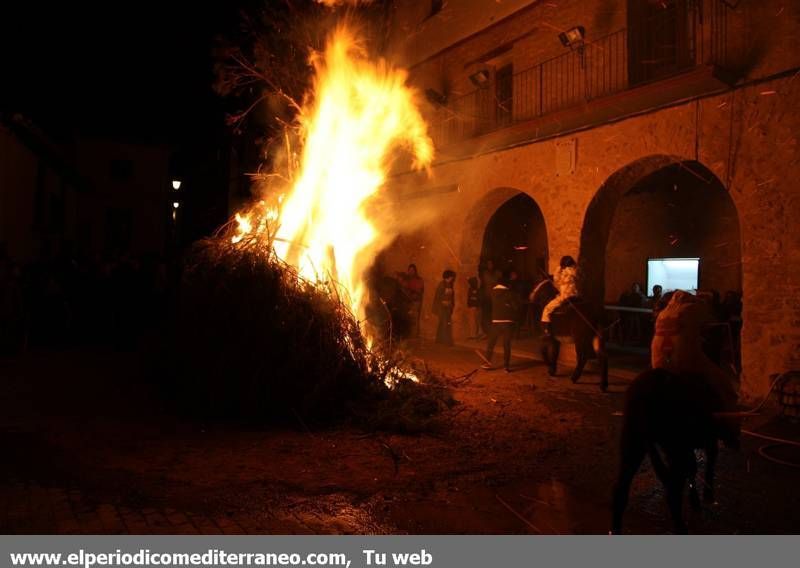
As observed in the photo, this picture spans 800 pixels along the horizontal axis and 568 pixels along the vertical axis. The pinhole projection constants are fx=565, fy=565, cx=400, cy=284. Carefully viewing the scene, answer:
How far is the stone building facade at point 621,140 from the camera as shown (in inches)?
324

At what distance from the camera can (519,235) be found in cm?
1825

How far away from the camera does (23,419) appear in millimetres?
6543

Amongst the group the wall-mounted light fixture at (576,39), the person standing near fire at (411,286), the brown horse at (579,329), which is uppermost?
the wall-mounted light fixture at (576,39)

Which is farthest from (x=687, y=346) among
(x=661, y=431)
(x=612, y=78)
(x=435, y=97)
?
(x=435, y=97)

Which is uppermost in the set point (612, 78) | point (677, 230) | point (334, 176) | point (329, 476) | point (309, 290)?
point (612, 78)

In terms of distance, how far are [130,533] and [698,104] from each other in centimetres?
975

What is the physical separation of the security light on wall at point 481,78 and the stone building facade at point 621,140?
0.03 metres

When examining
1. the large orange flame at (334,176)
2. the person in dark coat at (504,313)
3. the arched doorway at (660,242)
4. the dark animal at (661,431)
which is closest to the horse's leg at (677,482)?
the dark animal at (661,431)

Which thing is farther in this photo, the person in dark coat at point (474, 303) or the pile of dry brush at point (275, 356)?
the person in dark coat at point (474, 303)

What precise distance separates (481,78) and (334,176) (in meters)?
7.34

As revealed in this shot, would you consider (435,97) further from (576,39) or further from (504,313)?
(504,313)

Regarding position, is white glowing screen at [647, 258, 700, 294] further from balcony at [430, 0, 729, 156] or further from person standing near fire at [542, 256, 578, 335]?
person standing near fire at [542, 256, 578, 335]

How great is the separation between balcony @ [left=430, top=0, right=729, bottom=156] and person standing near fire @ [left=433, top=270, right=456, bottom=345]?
134 inches

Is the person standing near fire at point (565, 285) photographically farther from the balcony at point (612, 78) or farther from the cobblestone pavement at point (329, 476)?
the balcony at point (612, 78)
